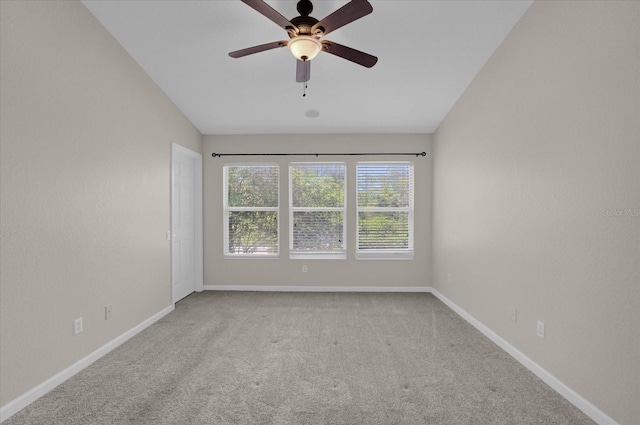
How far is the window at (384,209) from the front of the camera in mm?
5211

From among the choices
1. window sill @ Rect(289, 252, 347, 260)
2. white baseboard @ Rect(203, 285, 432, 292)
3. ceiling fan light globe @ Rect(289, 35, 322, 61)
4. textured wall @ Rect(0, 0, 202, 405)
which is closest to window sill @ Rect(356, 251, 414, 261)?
window sill @ Rect(289, 252, 347, 260)

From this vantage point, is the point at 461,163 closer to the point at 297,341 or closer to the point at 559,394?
the point at 559,394

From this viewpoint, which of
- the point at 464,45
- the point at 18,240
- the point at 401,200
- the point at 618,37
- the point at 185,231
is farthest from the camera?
the point at 401,200

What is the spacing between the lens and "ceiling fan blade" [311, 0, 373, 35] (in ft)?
6.37

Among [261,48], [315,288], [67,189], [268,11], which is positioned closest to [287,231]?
[315,288]

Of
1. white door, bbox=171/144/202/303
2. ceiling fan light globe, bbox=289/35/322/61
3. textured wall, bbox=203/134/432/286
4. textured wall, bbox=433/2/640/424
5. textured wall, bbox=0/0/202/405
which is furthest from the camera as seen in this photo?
textured wall, bbox=203/134/432/286

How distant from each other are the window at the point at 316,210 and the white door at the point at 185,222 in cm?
146

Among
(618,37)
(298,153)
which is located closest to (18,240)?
(298,153)

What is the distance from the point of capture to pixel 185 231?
4887mm

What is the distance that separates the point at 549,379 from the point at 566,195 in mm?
1356

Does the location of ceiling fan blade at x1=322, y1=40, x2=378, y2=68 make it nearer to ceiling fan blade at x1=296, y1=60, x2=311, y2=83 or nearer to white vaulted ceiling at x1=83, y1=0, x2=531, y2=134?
ceiling fan blade at x1=296, y1=60, x2=311, y2=83

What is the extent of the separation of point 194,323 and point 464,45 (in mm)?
4104

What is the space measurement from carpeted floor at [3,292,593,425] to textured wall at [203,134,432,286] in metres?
1.29

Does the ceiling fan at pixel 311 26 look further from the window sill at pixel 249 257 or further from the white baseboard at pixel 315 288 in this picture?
the white baseboard at pixel 315 288
